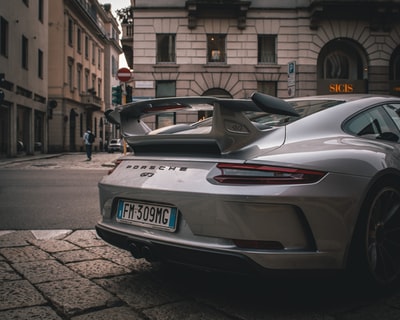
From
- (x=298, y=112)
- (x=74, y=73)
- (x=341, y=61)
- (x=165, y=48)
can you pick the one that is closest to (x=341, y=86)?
(x=341, y=61)

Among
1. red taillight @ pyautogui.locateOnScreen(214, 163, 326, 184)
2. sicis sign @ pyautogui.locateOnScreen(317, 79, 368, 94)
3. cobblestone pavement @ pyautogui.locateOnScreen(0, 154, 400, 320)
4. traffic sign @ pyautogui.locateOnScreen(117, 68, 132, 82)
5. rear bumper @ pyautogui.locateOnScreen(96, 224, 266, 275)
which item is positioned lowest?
cobblestone pavement @ pyautogui.locateOnScreen(0, 154, 400, 320)

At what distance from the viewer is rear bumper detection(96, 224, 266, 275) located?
93.5 inches

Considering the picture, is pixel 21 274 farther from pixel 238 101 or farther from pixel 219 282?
pixel 238 101

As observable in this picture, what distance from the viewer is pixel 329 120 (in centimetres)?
293

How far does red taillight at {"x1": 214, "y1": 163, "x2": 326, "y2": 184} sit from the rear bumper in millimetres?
386

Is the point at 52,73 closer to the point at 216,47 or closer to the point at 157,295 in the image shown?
the point at 216,47

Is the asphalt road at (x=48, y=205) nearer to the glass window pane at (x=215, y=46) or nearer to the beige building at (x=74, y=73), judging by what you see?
the glass window pane at (x=215, y=46)

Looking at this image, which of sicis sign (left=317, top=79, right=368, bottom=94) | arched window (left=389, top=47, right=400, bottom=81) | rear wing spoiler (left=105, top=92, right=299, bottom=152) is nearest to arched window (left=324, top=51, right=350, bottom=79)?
sicis sign (left=317, top=79, right=368, bottom=94)

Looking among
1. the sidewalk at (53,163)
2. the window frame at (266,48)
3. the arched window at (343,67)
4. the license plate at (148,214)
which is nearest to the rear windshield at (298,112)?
the license plate at (148,214)

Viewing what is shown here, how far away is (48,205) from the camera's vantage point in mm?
6879

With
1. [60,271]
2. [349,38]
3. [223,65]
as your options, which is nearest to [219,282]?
[60,271]

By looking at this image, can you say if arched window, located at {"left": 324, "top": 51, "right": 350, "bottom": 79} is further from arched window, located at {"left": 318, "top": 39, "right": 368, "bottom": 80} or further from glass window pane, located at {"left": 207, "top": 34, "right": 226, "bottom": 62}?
glass window pane, located at {"left": 207, "top": 34, "right": 226, "bottom": 62}

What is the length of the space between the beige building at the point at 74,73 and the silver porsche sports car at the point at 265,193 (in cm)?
3115

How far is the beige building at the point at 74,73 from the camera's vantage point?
36.9 meters
